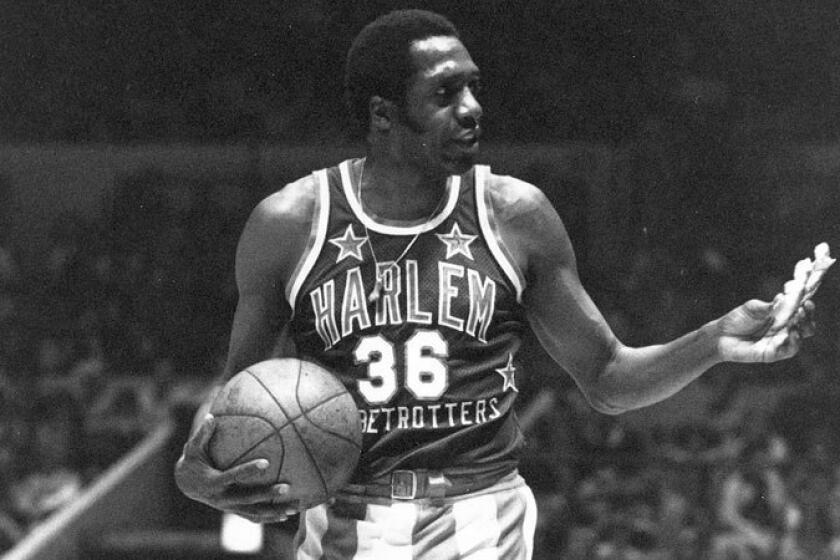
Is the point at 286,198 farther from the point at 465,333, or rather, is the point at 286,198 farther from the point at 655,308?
the point at 655,308

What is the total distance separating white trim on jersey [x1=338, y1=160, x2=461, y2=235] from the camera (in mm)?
3510

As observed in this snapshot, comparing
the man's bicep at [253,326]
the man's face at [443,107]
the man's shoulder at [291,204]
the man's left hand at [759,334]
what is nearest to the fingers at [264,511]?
the man's bicep at [253,326]

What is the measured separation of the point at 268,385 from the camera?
323 centimetres

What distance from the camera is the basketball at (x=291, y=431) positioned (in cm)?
318

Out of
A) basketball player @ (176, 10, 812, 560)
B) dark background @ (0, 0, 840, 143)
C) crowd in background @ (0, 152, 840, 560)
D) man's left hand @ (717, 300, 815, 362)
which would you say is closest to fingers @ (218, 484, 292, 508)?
basketball player @ (176, 10, 812, 560)

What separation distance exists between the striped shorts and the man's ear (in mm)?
817

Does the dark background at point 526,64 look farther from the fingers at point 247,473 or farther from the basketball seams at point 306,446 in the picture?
the fingers at point 247,473

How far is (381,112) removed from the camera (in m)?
3.51

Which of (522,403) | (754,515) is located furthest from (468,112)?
(522,403)

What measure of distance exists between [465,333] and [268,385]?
46 cm

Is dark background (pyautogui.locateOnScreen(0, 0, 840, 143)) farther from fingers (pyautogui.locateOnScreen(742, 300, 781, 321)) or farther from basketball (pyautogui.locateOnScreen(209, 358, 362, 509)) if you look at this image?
basketball (pyautogui.locateOnScreen(209, 358, 362, 509))

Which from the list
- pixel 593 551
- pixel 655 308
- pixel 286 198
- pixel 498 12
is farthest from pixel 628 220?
pixel 286 198

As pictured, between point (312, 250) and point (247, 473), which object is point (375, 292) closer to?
point (312, 250)

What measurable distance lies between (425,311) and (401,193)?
11.3 inches
